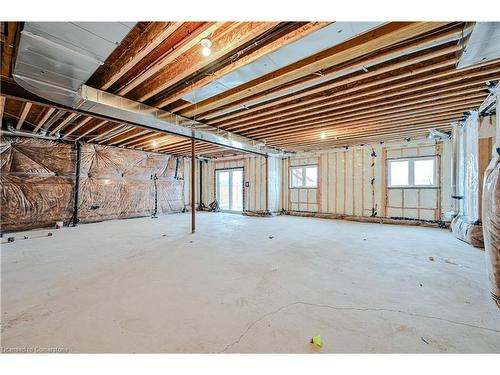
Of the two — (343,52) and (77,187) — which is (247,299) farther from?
(77,187)

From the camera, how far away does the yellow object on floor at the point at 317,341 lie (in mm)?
1323

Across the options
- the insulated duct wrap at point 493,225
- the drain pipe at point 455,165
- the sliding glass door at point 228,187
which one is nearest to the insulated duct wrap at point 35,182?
the sliding glass door at point 228,187

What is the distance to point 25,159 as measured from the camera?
5.11 meters

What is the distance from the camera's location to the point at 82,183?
20.0ft

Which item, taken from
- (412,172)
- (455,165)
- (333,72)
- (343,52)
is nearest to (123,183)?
(333,72)

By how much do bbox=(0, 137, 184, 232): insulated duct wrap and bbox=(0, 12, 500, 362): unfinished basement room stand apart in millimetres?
50

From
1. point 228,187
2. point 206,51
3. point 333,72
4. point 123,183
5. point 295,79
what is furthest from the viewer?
point 228,187

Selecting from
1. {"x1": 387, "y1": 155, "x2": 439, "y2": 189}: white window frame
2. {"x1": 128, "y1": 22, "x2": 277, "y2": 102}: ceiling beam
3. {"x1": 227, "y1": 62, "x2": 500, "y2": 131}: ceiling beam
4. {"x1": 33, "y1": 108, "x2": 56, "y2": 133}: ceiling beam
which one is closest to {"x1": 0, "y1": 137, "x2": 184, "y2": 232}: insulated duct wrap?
{"x1": 33, "y1": 108, "x2": 56, "y2": 133}: ceiling beam

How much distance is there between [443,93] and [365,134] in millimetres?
2240

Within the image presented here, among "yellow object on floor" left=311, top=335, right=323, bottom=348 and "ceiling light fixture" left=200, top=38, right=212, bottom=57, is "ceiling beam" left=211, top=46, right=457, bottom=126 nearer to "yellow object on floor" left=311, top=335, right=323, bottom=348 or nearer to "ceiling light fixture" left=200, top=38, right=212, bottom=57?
Answer: "ceiling light fixture" left=200, top=38, right=212, bottom=57

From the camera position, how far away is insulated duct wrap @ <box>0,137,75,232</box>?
4867mm

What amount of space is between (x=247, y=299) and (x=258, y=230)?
10.4ft

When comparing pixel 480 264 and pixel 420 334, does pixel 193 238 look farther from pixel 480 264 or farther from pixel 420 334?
pixel 480 264

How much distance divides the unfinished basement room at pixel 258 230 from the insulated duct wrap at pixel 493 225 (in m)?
0.02
